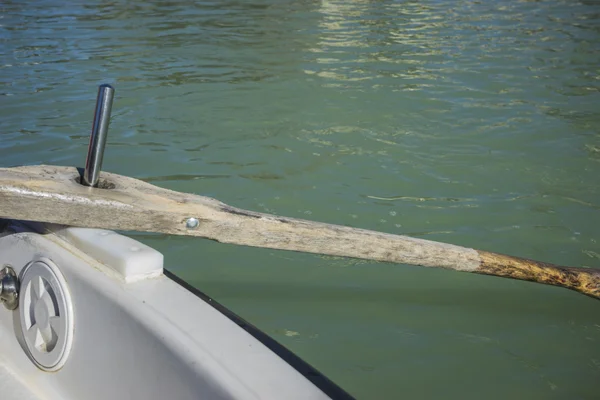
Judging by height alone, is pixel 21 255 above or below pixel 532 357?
above

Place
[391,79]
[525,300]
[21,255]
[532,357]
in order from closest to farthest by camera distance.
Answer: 1. [21,255]
2. [532,357]
3. [525,300]
4. [391,79]

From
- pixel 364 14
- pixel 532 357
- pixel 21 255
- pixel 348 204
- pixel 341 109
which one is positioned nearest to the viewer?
pixel 21 255

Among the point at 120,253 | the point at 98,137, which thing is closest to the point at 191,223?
the point at 120,253

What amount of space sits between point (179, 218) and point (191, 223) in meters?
0.04

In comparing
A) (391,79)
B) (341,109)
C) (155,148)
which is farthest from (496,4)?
(155,148)

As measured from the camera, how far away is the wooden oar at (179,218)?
5.96 ft

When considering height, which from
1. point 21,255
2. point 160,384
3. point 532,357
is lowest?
point 532,357

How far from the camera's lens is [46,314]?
2074 millimetres

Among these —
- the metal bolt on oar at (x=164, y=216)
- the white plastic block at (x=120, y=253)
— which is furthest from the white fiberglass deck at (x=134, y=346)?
the metal bolt on oar at (x=164, y=216)

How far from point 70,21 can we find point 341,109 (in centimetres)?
630

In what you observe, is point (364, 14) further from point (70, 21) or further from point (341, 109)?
point (341, 109)

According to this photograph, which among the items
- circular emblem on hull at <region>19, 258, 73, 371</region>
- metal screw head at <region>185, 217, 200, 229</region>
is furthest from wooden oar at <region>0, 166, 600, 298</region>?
circular emblem on hull at <region>19, 258, 73, 371</region>

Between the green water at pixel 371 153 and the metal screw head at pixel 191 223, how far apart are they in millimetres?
1147

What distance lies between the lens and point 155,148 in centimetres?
538
